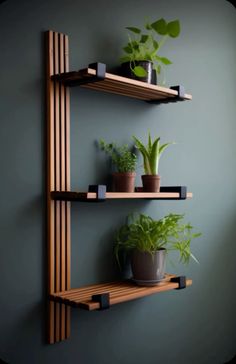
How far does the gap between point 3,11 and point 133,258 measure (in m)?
1.08

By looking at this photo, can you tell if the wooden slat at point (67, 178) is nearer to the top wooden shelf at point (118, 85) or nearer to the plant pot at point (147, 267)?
the top wooden shelf at point (118, 85)

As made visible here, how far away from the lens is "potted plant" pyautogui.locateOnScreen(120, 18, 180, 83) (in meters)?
1.99

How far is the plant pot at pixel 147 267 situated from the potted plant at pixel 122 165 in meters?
0.28

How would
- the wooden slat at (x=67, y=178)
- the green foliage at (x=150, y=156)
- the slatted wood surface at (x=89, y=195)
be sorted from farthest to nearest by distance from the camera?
the green foliage at (x=150, y=156), the wooden slat at (x=67, y=178), the slatted wood surface at (x=89, y=195)

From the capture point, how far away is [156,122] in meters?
2.29

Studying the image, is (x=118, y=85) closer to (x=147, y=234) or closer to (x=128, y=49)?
(x=128, y=49)

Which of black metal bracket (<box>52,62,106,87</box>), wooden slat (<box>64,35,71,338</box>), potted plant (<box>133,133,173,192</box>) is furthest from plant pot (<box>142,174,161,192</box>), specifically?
black metal bracket (<box>52,62,106,87</box>)

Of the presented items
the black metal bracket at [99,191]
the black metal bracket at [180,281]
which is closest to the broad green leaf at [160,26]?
the black metal bracket at [99,191]

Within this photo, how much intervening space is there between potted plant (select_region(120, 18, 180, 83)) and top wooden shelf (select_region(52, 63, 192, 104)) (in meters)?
0.06

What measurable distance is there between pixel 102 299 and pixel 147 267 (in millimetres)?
333

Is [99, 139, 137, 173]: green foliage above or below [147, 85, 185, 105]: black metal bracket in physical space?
below

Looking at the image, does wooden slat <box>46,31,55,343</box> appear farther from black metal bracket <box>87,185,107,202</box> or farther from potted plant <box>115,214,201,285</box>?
potted plant <box>115,214,201,285</box>

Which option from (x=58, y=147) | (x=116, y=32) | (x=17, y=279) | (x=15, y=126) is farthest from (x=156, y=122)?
(x=17, y=279)

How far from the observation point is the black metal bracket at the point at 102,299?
1.73m
